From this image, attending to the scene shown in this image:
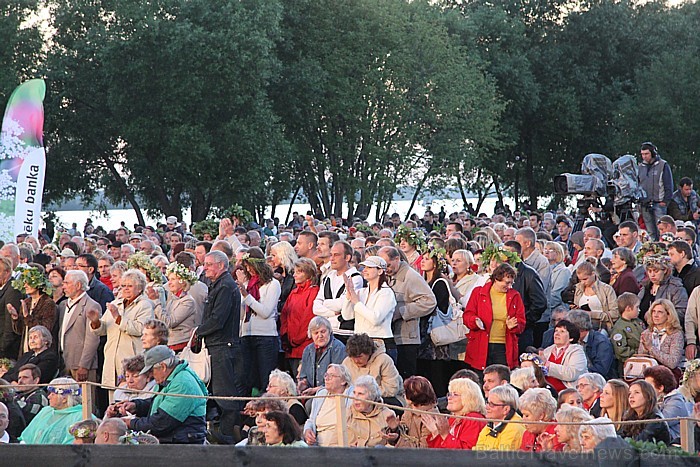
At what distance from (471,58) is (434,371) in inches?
1240

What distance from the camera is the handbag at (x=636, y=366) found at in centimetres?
909

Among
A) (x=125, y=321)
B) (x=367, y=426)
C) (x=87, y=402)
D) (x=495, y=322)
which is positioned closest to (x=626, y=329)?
(x=495, y=322)

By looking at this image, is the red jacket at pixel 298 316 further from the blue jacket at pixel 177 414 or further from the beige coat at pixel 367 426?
the beige coat at pixel 367 426

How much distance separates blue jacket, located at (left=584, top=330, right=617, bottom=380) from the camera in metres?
9.63

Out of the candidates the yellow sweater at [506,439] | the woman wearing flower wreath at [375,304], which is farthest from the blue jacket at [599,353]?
the yellow sweater at [506,439]

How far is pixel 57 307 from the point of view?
35.8 feet

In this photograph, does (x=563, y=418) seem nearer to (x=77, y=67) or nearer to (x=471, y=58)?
(x=77, y=67)

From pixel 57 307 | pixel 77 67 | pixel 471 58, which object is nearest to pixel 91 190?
pixel 77 67

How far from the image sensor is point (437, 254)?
10.9m

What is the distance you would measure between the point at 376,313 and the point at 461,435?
2310 mm

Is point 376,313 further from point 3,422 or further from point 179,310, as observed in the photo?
point 3,422

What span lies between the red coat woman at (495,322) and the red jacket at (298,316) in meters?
1.46

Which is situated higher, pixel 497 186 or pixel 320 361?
pixel 497 186

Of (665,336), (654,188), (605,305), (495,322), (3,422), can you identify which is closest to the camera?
(3,422)
